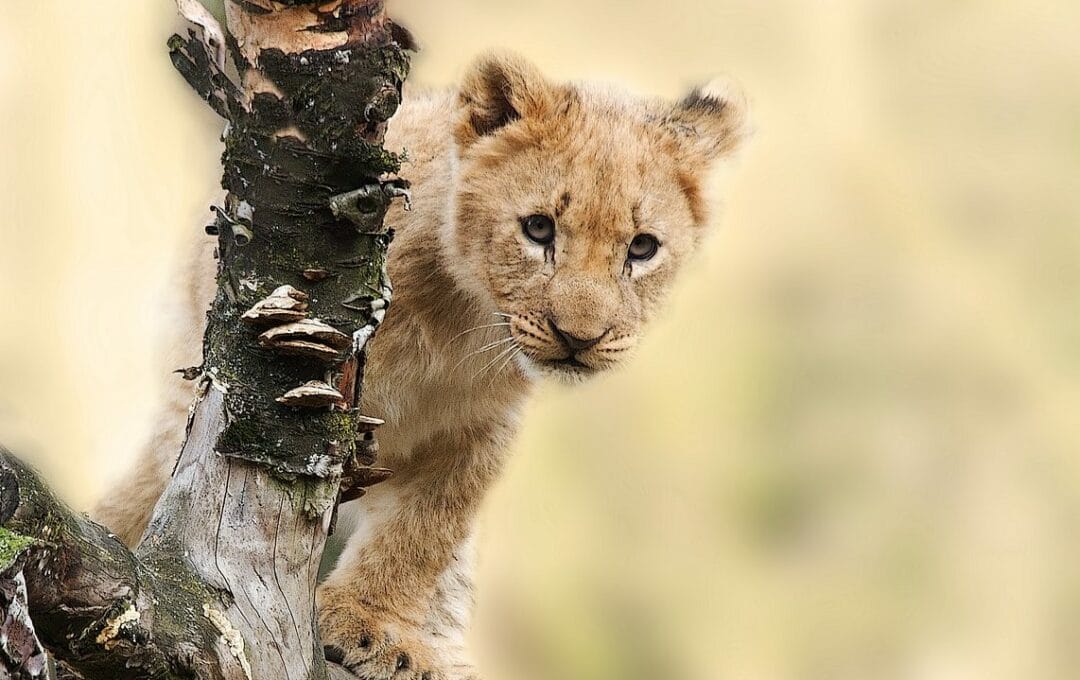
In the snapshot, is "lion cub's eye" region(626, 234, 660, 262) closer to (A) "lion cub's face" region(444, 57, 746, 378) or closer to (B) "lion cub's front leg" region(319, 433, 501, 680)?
(A) "lion cub's face" region(444, 57, 746, 378)

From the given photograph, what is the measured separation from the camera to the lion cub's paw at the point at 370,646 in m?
2.98

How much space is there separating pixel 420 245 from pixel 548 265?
391 millimetres

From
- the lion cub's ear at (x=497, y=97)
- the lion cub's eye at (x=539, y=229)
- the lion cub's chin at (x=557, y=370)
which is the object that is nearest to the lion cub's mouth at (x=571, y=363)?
the lion cub's chin at (x=557, y=370)

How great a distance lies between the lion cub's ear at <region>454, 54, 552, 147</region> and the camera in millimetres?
2787

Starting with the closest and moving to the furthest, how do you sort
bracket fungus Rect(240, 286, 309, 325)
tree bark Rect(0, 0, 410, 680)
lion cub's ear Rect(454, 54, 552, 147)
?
tree bark Rect(0, 0, 410, 680), bracket fungus Rect(240, 286, 309, 325), lion cub's ear Rect(454, 54, 552, 147)

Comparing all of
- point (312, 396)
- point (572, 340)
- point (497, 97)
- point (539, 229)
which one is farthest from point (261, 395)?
point (497, 97)

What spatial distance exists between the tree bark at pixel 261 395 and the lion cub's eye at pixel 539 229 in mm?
746

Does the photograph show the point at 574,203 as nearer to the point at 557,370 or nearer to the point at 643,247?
the point at 643,247

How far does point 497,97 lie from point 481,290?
17.4 inches

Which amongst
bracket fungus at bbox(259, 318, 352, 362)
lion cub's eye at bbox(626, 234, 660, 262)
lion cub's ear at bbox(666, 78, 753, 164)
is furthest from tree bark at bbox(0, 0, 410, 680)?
lion cub's ear at bbox(666, 78, 753, 164)

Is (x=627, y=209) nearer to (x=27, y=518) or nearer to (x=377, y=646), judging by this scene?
(x=377, y=646)

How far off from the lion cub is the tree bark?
0.71 metres

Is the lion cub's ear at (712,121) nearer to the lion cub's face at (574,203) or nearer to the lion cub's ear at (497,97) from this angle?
the lion cub's face at (574,203)

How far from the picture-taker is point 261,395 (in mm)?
1782
